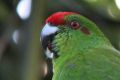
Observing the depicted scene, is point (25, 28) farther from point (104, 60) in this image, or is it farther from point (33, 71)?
point (104, 60)

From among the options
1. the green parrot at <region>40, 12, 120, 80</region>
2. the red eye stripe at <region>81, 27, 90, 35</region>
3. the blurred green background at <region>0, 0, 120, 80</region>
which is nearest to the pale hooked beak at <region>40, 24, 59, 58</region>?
the green parrot at <region>40, 12, 120, 80</region>

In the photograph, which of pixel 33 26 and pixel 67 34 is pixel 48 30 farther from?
pixel 33 26

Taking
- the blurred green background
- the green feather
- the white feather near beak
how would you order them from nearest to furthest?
the green feather → the white feather near beak → the blurred green background

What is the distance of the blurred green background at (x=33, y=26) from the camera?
378 cm

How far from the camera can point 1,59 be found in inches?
153

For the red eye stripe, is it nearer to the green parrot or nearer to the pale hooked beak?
the green parrot

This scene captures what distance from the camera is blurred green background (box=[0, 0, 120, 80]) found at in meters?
3.78

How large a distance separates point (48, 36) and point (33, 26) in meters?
0.84

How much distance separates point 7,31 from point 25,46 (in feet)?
0.80

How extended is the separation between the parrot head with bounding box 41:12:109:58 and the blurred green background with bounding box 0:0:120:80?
702 millimetres

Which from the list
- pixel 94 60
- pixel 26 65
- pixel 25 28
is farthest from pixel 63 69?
pixel 25 28

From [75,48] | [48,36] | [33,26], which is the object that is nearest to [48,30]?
[48,36]

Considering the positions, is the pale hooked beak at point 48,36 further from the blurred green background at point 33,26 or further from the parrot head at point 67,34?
the blurred green background at point 33,26

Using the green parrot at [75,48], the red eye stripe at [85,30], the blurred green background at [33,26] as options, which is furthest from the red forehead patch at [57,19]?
the blurred green background at [33,26]
